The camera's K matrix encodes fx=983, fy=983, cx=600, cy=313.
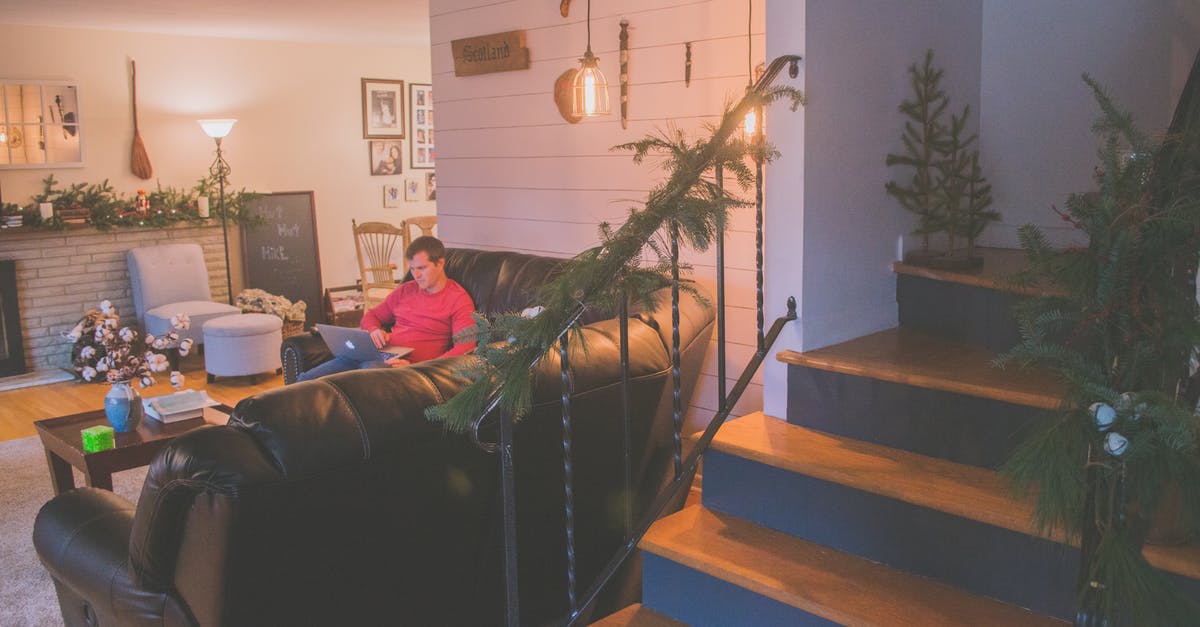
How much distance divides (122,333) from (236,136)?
5000mm

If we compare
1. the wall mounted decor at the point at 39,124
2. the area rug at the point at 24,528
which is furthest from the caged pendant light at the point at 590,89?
the wall mounted decor at the point at 39,124

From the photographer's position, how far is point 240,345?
22.9 feet

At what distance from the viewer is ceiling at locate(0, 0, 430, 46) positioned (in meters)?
6.62

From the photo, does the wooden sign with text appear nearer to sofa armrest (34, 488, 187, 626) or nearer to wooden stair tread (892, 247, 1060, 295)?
wooden stair tread (892, 247, 1060, 295)

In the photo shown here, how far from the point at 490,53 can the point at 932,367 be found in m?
3.53

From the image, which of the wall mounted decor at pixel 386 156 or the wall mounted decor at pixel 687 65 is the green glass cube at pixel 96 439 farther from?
the wall mounted decor at pixel 386 156

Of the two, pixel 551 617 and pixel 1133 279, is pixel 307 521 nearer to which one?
pixel 551 617

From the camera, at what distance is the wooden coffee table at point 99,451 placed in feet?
13.1

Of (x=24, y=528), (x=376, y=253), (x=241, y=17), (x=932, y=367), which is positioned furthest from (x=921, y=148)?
(x=376, y=253)

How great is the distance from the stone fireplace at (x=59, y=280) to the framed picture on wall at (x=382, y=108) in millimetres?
2518

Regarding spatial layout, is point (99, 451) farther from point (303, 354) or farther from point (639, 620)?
point (639, 620)

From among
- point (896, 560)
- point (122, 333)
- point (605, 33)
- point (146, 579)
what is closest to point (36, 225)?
point (122, 333)

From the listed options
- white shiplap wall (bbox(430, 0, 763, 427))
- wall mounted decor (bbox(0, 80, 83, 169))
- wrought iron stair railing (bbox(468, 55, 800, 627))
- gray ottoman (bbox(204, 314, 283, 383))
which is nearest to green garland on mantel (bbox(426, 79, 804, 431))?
wrought iron stair railing (bbox(468, 55, 800, 627))

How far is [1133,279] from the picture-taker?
1525mm
